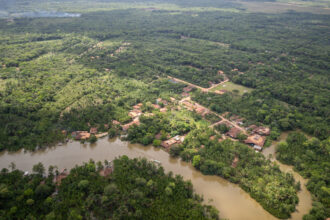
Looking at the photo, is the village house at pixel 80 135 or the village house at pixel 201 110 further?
the village house at pixel 201 110

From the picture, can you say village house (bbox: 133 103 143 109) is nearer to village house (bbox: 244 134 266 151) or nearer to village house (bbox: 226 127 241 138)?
village house (bbox: 226 127 241 138)

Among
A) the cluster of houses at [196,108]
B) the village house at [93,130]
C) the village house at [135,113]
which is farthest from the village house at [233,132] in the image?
the village house at [93,130]

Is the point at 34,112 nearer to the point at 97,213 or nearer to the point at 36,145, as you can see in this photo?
the point at 36,145

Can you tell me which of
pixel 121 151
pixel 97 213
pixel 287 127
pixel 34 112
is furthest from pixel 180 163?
pixel 34 112

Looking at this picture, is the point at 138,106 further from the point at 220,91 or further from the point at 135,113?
the point at 220,91

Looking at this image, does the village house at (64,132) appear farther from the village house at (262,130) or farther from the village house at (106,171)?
the village house at (262,130)

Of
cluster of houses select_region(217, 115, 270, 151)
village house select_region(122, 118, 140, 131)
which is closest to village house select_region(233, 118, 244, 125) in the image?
cluster of houses select_region(217, 115, 270, 151)
